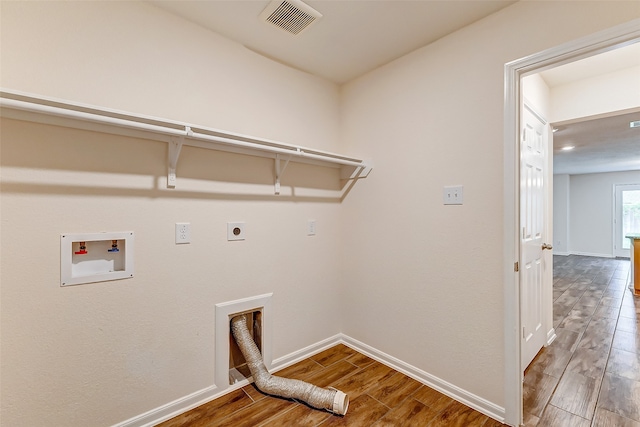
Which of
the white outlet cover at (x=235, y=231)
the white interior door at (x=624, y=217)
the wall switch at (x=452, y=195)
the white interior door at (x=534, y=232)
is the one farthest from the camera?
the white interior door at (x=624, y=217)

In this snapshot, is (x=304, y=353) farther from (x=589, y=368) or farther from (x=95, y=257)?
(x=589, y=368)

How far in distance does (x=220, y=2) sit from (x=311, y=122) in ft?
3.39

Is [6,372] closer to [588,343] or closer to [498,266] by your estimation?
[498,266]

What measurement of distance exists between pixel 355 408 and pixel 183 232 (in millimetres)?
1503

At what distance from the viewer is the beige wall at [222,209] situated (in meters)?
1.31

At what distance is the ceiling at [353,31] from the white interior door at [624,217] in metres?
7.49

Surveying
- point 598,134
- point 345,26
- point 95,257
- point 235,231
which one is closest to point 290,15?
point 345,26

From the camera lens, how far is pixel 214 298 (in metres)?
1.83

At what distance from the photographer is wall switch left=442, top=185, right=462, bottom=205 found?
1.79 meters

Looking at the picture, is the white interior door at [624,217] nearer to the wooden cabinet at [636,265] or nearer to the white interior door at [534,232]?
the wooden cabinet at [636,265]

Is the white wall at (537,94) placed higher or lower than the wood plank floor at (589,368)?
higher

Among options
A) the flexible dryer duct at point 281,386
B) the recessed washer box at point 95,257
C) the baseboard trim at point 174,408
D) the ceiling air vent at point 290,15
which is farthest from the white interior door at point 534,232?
the recessed washer box at point 95,257

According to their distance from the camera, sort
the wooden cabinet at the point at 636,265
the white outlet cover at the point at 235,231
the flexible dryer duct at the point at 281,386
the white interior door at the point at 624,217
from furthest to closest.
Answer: the white interior door at the point at 624,217 → the wooden cabinet at the point at 636,265 → the white outlet cover at the point at 235,231 → the flexible dryer duct at the point at 281,386

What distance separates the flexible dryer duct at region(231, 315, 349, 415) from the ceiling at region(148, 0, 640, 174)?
75.7 inches
